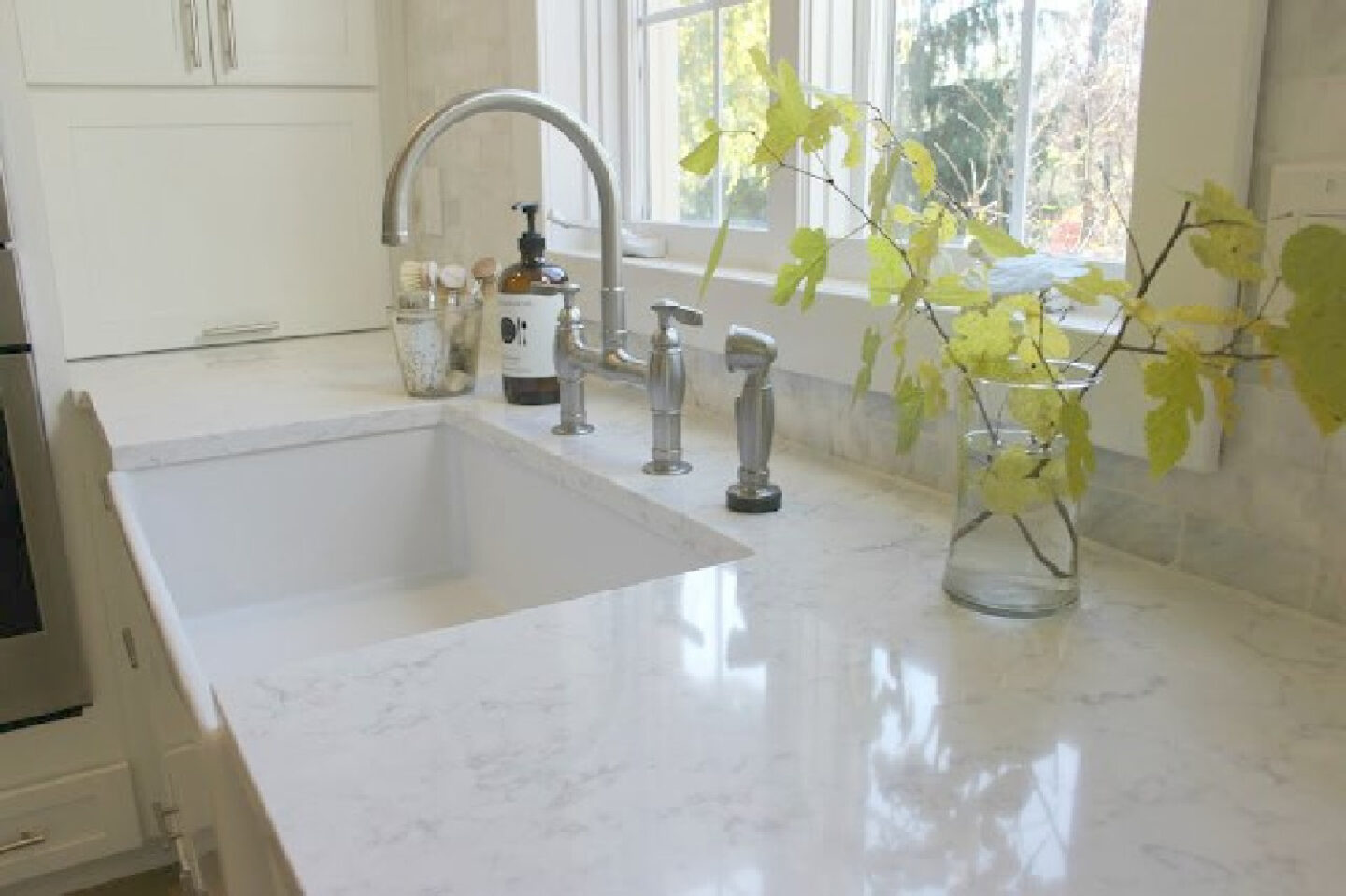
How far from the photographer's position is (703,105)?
1.73 metres

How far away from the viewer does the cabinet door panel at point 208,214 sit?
6.76 ft

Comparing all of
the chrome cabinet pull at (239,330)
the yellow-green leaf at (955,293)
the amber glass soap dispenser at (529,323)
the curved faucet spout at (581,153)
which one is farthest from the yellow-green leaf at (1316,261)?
the chrome cabinet pull at (239,330)

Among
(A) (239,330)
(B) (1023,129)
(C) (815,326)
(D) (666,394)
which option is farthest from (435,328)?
(B) (1023,129)

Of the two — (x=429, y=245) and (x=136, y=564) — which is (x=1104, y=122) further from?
(x=429, y=245)

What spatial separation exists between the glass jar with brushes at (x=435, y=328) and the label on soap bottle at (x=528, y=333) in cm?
9

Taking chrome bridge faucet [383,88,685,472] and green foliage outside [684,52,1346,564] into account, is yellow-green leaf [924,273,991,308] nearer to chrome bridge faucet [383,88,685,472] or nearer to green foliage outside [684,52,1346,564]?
green foliage outside [684,52,1346,564]

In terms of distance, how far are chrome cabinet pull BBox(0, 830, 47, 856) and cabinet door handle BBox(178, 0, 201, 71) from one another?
136cm

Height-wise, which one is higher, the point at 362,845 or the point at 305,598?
the point at 362,845

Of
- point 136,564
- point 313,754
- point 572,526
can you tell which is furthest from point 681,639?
point 136,564

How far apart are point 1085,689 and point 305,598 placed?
115 cm

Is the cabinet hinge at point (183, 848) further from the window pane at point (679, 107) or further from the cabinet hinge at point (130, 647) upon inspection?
the window pane at point (679, 107)

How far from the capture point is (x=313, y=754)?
67 centimetres

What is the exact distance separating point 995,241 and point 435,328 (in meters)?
1.02

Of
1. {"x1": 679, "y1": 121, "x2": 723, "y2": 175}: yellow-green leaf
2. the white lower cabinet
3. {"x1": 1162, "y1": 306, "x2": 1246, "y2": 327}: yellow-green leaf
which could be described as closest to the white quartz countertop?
{"x1": 1162, "y1": 306, "x2": 1246, "y2": 327}: yellow-green leaf
